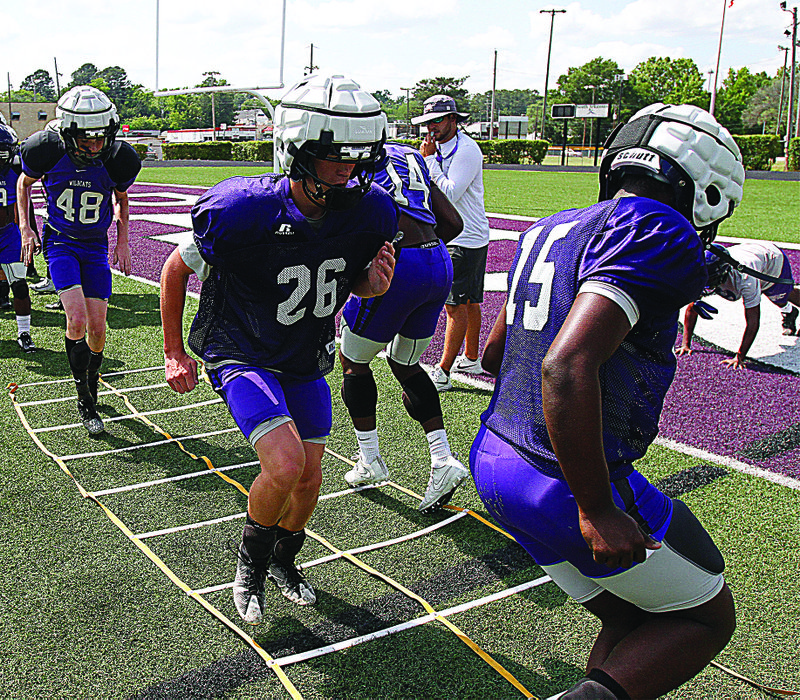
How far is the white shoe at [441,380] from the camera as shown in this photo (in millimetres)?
6145

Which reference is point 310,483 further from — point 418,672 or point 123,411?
point 123,411

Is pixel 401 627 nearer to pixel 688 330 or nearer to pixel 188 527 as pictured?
pixel 188 527

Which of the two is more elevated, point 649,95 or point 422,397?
point 649,95

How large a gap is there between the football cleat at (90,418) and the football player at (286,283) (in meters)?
2.31

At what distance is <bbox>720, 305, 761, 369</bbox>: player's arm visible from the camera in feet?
21.3

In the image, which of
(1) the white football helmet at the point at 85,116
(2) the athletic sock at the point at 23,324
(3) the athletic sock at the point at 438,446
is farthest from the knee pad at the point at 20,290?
(3) the athletic sock at the point at 438,446

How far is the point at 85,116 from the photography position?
16.8ft

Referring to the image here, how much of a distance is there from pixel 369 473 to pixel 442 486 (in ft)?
1.50

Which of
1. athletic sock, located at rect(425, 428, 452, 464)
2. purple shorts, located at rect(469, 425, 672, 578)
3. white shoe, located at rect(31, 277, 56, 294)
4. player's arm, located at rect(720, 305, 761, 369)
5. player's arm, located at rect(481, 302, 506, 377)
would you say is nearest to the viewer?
purple shorts, located at rect(469, 425, 672, 578)

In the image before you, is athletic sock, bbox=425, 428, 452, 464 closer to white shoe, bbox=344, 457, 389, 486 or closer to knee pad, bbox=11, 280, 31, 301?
white shoe, bbox=344, 457, 389, 486

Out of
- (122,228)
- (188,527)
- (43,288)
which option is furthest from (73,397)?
(43,288)

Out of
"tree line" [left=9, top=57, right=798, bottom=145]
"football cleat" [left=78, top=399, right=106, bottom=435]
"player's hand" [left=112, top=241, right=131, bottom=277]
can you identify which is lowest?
"football cleat" [left=78, top=399, right=106, bottom=435]

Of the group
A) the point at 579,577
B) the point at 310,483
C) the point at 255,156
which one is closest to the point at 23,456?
the point at 310,483

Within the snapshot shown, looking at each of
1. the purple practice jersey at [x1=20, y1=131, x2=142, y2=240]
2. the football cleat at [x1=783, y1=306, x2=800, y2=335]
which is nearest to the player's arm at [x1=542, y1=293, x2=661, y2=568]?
the purple practice jersey at [x1=20, y1=131, x2=142, y2=240]
